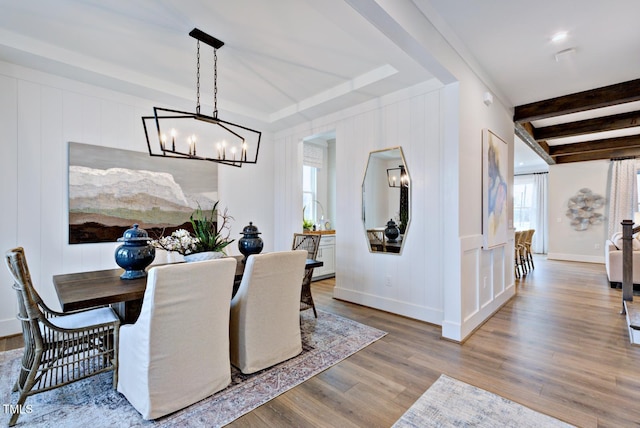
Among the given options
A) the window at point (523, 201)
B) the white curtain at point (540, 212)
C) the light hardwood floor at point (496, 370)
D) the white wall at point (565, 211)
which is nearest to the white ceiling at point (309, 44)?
the light hardwood floor at point (496, 370)

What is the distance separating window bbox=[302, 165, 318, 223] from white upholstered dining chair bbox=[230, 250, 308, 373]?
4056mm

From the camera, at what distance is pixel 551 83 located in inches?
141

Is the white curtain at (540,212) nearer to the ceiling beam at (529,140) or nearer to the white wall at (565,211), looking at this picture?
the white wall at (565,211)

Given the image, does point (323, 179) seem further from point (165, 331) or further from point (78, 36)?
point (165, 331)

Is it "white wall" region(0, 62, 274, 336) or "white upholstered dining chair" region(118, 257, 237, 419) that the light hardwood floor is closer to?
"white upholstered dining chair" region(118, 257, 237, 419)

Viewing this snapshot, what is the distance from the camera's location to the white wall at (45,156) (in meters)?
3.00

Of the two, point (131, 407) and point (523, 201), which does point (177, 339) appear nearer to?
point (131, 407)

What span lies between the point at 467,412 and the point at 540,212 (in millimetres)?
9490

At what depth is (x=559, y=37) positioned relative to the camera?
2635 mm

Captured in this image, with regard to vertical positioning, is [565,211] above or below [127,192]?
below

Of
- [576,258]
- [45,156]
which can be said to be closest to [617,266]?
[576,258]

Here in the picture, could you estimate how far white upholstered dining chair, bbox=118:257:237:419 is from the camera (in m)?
1.71

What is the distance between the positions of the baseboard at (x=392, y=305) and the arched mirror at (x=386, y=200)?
603 mm

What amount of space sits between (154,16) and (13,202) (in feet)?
7.65
